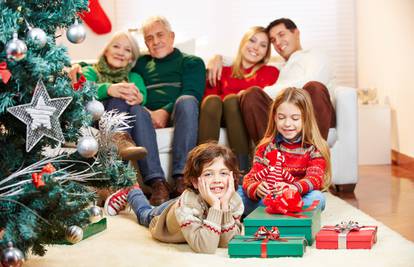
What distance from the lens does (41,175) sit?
7.19 ft

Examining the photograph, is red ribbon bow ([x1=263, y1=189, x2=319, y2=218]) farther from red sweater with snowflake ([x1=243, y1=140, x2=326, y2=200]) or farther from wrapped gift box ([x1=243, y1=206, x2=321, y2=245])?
red sweater with snowflake ([x1=243, y1=140, x2=326, y2=200])

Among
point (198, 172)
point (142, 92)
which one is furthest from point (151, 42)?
point (198, 172)

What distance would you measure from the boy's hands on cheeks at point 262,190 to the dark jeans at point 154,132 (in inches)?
31.5

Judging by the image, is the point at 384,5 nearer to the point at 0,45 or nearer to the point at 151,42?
the point at 151,42

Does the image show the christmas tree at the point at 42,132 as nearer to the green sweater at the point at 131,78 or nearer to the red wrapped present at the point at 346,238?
the red wrapped present at the point at 346,238

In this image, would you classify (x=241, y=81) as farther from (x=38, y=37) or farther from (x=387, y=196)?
(x=38, y=37)

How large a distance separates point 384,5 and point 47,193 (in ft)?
12.6

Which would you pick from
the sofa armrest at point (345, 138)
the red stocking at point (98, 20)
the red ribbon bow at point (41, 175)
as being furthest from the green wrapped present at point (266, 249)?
the red stocking at point (98, 20)

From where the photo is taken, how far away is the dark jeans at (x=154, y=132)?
4.04 m

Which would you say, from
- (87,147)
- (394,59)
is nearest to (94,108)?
(87,147)

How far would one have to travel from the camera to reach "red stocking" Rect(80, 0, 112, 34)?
6.37 metres

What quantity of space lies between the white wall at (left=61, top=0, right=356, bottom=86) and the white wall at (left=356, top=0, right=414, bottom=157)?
1.35 feet

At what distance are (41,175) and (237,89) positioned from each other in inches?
94.6

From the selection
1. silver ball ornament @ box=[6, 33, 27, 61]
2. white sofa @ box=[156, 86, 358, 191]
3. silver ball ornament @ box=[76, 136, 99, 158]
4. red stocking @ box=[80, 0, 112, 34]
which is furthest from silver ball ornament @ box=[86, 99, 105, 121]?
red stocking @ box=[80, 0, 112, 34]
